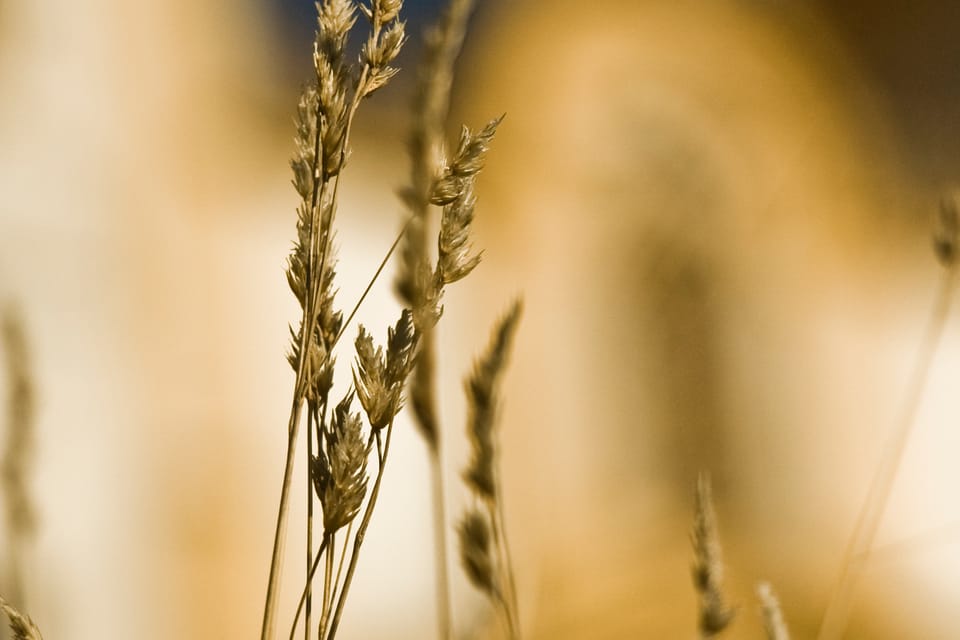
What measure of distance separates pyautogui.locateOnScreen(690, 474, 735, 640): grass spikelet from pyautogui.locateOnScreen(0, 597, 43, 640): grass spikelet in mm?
302

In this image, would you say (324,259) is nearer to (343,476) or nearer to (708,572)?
(343,476)

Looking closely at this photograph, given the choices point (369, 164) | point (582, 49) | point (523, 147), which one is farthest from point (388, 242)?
point (582, 49)

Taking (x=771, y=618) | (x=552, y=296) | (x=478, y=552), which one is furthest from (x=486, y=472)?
(x=552, y=296)

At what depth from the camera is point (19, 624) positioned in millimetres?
283

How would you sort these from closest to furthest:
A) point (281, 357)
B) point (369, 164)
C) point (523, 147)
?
point (281, 357), point (369, 164), point (523, 147)

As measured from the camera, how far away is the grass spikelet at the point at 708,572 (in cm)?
37

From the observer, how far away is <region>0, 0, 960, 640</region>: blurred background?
106 centimetres

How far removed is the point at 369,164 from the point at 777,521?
1387 millimetres

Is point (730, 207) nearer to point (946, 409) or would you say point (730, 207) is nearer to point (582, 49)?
point (582, 49)

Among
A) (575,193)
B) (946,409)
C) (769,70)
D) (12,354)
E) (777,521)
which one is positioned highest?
(769,70)

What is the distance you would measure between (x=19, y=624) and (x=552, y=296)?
1.68m

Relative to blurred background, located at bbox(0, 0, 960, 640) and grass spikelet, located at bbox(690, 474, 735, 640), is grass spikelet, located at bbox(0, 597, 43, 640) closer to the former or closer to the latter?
grass spikelet, located at bbox(690, 474, 735, 640)

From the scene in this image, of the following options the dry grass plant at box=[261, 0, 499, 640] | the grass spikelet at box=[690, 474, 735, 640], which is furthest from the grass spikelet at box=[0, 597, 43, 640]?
the grass spikelet at box=[690, 474, 735, 640]

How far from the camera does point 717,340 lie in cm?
204
